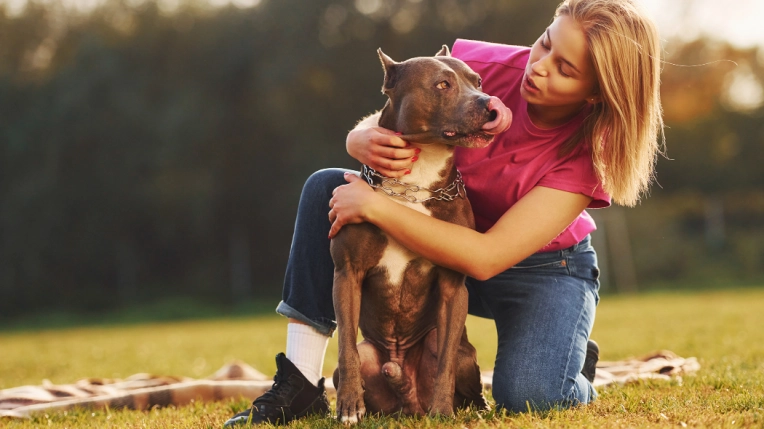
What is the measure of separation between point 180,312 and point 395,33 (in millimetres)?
8919

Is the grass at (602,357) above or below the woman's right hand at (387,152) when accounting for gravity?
below

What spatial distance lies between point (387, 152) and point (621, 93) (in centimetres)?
108

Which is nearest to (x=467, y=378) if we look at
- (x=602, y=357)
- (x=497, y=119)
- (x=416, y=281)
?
(x=416, y=281)

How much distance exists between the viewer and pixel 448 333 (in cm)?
337

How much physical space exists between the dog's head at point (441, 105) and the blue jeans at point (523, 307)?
0.65 m

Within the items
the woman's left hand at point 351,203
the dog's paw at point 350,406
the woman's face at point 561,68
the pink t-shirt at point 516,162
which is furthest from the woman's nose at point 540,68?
the dog's paw at point 350,406

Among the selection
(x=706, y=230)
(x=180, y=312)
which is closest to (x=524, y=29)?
(x=706, y=230)

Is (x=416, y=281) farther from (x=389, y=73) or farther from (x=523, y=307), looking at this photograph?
(x=389, y=73)

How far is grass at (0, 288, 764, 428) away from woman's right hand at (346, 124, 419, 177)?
104cm

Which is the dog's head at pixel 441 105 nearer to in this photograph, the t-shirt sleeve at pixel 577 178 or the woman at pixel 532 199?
the woman at pixel 532 199

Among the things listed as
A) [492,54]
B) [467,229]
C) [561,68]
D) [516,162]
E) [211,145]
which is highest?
[492,54]

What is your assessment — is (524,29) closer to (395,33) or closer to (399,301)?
(395,33)

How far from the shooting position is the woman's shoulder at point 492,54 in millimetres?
4039

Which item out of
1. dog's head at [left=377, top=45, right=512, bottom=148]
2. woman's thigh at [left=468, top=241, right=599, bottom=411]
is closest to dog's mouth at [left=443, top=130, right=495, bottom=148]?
dog's head at [left=377, top=45, right=512, bottom=148]
